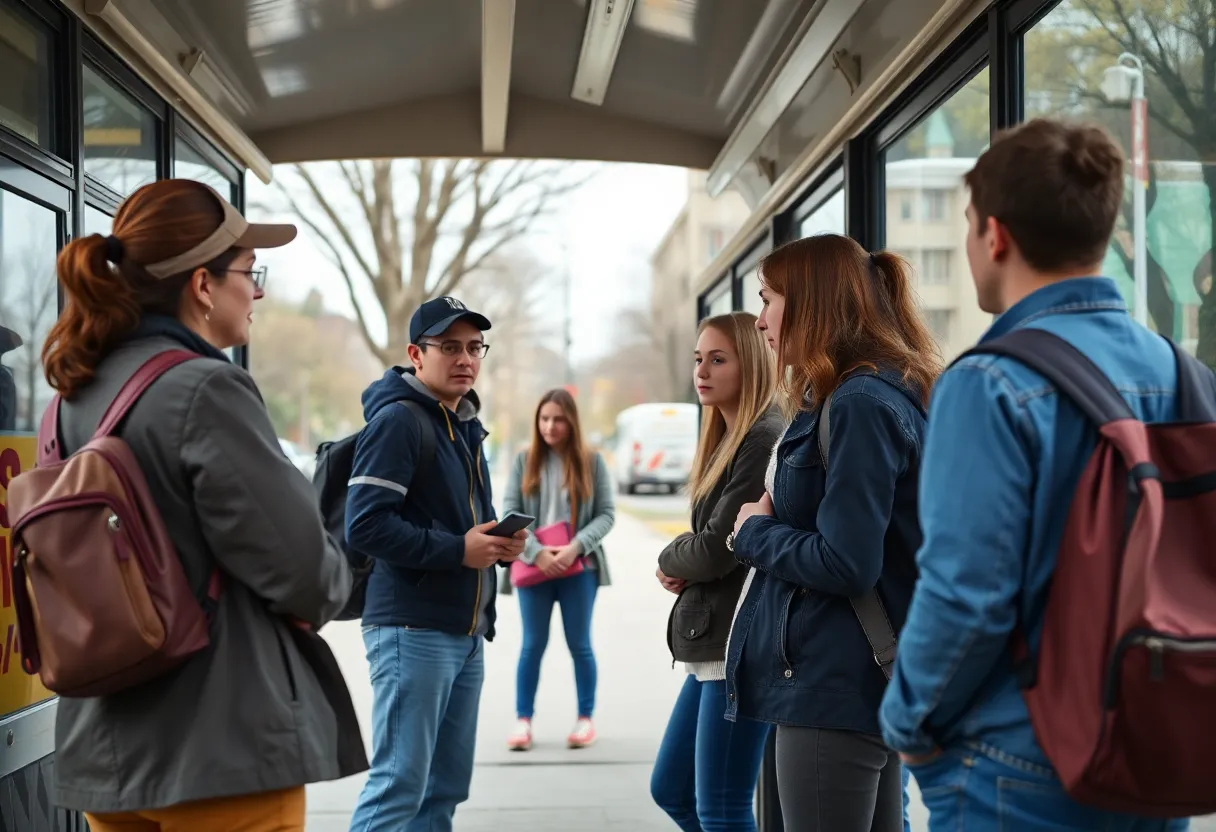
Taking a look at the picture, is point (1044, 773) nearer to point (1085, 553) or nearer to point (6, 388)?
point (1085, 553)

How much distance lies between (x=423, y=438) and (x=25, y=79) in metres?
1.44

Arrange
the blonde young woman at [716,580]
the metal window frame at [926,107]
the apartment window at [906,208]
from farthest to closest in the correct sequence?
1. the apartment window at [906,208]
2. the blonde young woman at [716,580]
3. the metal window frame at [926,107]

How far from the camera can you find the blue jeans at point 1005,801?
1.49 m

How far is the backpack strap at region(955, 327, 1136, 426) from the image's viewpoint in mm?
1477

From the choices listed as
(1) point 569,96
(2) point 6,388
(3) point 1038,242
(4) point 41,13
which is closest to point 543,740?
(1) point 569,96

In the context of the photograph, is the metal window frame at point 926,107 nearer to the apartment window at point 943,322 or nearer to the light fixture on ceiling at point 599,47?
the apartment window at point 943,322

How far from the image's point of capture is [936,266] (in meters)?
3.54

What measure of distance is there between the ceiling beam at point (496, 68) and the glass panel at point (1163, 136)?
2.20m

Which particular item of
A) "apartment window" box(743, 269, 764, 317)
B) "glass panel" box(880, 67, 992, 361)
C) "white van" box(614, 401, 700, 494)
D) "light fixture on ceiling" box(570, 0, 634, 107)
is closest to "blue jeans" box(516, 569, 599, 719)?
"apartment window" box(743, 269, 764, 317)

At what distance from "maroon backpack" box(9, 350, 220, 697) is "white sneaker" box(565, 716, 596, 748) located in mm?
4485

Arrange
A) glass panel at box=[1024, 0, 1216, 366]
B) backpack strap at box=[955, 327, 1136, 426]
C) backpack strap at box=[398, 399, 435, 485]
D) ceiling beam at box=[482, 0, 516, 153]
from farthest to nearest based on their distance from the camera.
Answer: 1. ceiling beam at box=[482, 0, 516, 153]
2. backpack strap at box=[398, 399, 435, 485]
3. glass panel at box=[1024, 0, 1216, 366]
4. backpack strap at box=[955, 327, 1136, 426]

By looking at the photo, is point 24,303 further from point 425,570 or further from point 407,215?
point 407,215

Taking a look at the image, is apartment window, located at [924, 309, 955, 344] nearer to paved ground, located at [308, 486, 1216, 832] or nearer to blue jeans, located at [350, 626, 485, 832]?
paved ground, located at [308, 486, 1216, 832]

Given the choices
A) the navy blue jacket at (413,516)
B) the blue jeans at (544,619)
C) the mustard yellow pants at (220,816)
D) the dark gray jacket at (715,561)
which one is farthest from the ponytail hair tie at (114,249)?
the blue jeans at (544,619)
